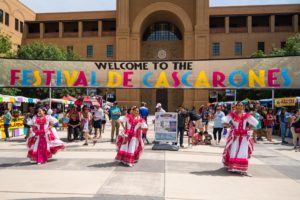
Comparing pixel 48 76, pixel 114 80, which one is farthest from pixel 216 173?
pixel 48 76

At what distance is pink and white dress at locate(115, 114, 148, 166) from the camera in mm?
10578

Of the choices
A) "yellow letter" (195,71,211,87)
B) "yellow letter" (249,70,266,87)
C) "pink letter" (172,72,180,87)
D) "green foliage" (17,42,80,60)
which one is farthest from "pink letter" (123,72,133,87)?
"green foliage" (17,42,80,60)

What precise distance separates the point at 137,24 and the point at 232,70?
40.9m

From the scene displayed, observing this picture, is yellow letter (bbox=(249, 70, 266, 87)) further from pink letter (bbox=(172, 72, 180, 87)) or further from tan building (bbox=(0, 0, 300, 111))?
tan building (bbox=(0, 0, 300, 111))

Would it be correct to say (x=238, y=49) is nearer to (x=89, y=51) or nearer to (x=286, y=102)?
(x=89, y=51)

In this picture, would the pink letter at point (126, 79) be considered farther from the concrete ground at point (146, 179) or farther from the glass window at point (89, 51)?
the glass window at point (89, 51)

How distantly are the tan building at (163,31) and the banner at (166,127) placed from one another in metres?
38.2

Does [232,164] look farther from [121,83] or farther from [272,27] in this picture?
[272,27]

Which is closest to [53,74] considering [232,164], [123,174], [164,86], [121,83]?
[121,83]

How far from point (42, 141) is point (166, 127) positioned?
6.10 m

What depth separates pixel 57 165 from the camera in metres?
10.5

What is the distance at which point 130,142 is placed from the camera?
428 inches

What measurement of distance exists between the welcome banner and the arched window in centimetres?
4557

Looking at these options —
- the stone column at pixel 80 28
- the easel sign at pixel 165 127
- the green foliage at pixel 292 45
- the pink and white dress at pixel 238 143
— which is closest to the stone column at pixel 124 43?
the stone column at pixel 80 28
